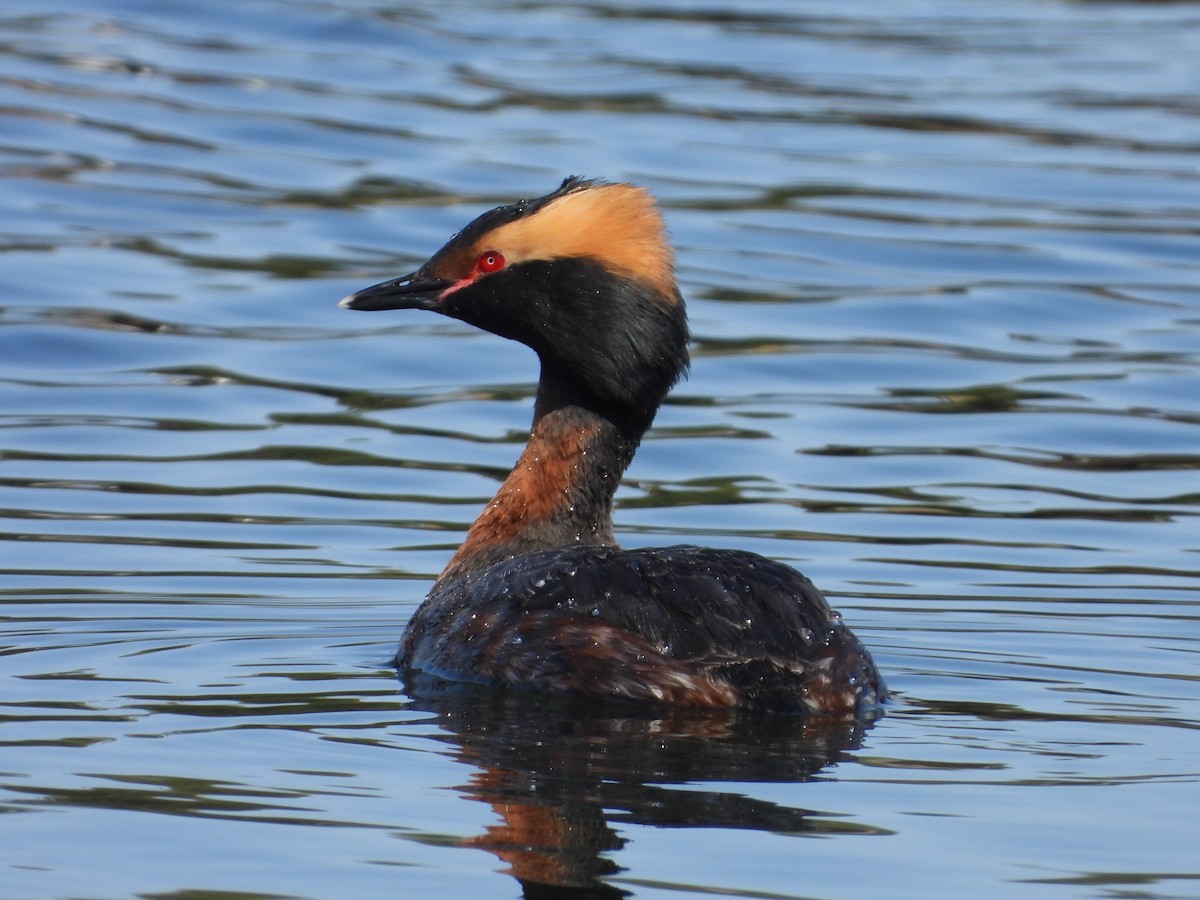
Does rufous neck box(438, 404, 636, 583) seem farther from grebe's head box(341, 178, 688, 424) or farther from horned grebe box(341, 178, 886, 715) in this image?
grebe's head box(341, 178, 688, 424)

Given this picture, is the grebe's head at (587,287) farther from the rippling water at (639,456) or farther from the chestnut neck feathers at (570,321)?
the rippling water at (639,456)

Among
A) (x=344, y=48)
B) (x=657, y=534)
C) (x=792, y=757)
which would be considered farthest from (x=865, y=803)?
(x=344, y=48)

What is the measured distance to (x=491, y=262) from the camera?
7.79m

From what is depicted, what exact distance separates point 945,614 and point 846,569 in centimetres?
86

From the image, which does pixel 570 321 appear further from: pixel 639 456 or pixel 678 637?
pixel 639 456

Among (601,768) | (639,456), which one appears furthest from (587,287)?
(639,456)

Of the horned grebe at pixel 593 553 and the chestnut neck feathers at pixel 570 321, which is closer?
the horned grebe at pixel 593 553

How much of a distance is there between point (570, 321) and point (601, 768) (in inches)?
77.9

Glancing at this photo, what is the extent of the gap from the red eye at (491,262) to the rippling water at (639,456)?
1.21 meters

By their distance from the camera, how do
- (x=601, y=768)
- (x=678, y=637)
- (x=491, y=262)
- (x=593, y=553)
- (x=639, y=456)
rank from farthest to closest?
(x=639, y=456) → (x=491, y=262) → (x=593, y=553) → (x=678, y=637) → (x=601, y=768)

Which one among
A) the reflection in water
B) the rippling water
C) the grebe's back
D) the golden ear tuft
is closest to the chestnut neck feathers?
the golden ear tuft

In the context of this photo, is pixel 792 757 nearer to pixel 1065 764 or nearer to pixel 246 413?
pixel 1065 764

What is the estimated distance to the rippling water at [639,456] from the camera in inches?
219

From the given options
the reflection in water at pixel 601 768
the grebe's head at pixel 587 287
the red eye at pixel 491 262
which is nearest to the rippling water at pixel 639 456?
the reflection in water at pixel 601 768
